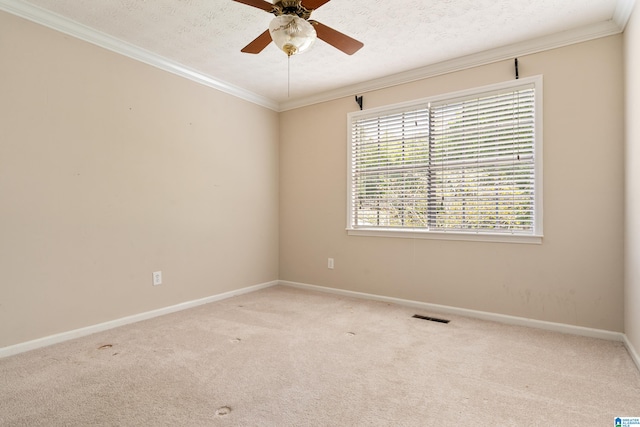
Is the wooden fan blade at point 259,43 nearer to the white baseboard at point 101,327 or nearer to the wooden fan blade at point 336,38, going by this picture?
the wooden fan blade at point 336,38

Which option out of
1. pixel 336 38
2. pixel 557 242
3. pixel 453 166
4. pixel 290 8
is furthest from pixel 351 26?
pixel 557 242

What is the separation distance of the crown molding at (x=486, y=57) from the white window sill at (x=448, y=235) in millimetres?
1575

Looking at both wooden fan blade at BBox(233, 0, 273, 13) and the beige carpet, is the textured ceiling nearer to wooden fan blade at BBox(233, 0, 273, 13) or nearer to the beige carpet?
wooden fan blade at BBox(233, 0, 273, 13)

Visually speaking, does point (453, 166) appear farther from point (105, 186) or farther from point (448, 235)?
point (105, 186)

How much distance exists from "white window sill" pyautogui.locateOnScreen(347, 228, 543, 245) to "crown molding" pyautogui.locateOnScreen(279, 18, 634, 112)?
1.57 meters

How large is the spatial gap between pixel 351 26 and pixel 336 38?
0.68 metres

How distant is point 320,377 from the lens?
2035mm

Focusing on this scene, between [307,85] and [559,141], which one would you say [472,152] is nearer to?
[559,141]

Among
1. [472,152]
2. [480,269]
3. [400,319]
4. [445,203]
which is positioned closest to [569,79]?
[472,152]

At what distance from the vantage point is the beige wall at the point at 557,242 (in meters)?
2.64

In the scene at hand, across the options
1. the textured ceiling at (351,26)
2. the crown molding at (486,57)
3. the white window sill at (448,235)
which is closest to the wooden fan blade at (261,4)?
the textured ceiling at (351,26)

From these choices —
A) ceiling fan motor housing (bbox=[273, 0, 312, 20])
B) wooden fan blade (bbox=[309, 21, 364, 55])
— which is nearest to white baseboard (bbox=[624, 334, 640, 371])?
wooden fan blade (bbox=[309, 21, 364, 55])

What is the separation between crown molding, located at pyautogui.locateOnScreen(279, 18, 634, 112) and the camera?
2662mm

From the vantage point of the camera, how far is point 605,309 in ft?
8.71
